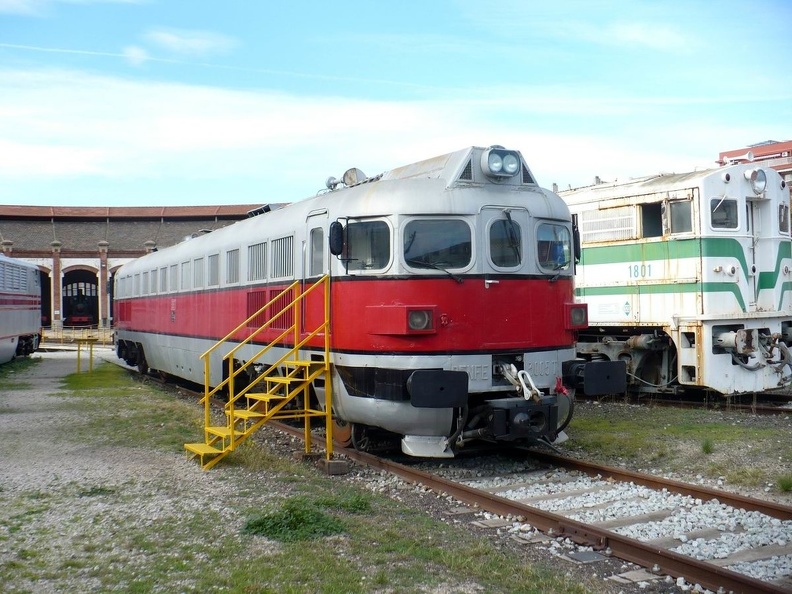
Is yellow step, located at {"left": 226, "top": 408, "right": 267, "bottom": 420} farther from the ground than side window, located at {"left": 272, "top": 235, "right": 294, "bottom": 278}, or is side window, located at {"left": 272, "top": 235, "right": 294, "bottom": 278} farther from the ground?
side window, located at {"left": 272, "top": 235, "right": 294, "bottom": 278}

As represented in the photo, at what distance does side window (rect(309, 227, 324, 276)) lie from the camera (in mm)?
9703

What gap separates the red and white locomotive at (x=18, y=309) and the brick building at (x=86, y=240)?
76.3 ft

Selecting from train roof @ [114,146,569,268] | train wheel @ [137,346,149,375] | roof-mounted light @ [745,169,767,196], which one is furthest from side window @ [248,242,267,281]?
train wheel @ [137,346,149,375]

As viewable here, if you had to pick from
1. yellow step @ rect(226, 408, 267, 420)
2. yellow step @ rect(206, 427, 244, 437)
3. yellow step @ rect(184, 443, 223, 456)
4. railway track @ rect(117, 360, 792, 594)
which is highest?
yellow step @ rect(226, 408, 267, 420)

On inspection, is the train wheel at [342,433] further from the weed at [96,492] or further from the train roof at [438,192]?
the weed at [96,492]

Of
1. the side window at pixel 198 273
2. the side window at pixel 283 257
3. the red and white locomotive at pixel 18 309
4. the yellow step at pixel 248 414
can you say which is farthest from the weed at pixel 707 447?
the red and white locomotive at pixel 18 309

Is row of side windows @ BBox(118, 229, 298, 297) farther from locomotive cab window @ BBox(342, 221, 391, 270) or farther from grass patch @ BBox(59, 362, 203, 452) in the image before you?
grass patch @ BBox(59, 362, 203, 452)

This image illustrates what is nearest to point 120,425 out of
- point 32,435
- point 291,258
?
point 32,435

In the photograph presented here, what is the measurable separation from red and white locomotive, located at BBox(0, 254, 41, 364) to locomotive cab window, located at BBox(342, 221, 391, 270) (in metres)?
18.8

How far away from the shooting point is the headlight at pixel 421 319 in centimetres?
852

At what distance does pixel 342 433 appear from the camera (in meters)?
10.1

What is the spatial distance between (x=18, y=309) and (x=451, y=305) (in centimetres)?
2330

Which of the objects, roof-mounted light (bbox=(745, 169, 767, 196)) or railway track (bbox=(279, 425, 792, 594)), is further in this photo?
roof-mounted light (bbox=(745, 169, 767, 196))

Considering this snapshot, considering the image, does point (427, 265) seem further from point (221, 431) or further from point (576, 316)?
point (221, 431)
